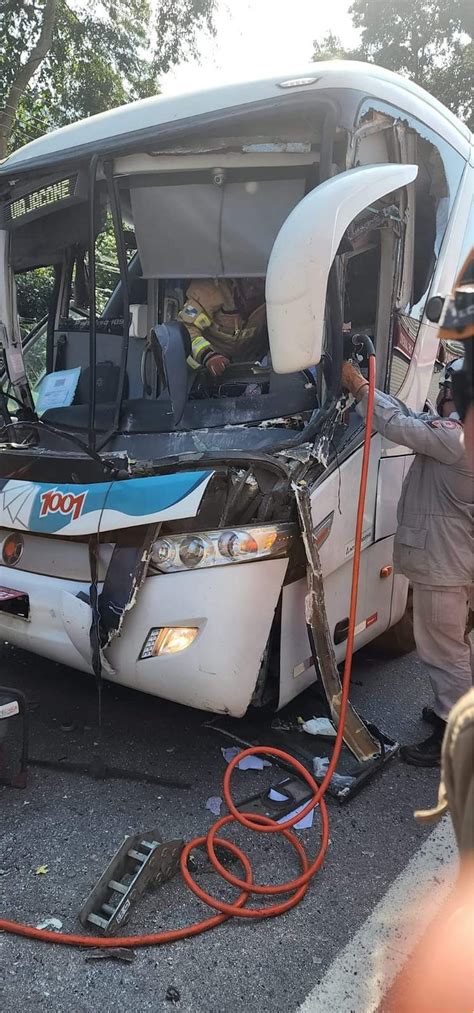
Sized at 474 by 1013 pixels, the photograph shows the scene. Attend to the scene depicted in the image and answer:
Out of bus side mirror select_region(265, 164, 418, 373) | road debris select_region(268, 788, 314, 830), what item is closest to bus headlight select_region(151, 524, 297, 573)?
bus side mirror select_region(265, 164, 418, 373)

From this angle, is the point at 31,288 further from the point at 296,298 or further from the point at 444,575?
the point at 444,575

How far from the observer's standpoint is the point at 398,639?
171 inches

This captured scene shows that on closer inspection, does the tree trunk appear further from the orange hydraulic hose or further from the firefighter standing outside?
the orange hydraulic hose

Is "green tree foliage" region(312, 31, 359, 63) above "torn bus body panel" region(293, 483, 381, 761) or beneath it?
above

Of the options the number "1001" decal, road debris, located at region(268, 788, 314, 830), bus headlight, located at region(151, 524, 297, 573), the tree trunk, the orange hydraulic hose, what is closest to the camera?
the orange hydraulic hose

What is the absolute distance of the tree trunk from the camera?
484 inches

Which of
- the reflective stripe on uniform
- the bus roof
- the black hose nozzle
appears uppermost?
the bus roof

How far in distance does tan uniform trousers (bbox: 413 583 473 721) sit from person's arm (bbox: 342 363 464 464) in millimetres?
640

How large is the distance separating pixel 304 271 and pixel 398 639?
2.51 metres

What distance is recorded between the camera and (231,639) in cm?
283

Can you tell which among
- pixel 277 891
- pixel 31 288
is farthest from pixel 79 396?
pixel 277 891

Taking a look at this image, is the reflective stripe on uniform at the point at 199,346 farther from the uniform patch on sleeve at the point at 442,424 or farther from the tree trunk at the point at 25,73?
the tree trunk at the point at 25,73

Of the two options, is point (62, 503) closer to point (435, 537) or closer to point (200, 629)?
point (200, 629)

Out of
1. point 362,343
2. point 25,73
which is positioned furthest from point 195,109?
point 25,73
